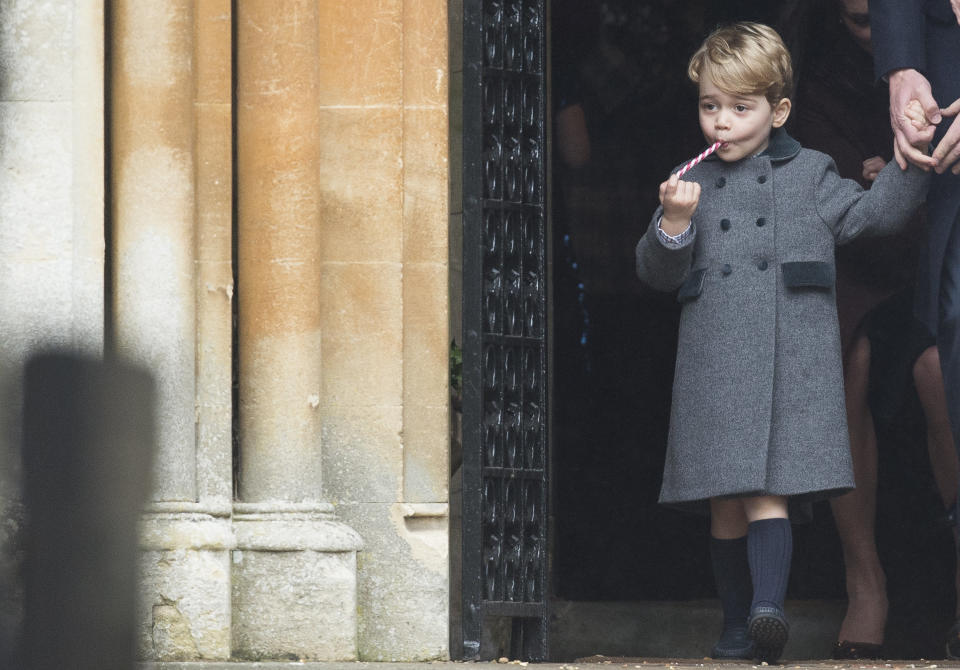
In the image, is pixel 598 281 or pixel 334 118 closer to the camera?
pixel 334 118

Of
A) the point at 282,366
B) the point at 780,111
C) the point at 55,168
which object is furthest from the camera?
the point at 780,111

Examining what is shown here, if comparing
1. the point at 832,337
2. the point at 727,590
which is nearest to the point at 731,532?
the point at 727,590

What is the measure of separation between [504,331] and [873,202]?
1.10m

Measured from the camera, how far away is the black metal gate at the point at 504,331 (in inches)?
175

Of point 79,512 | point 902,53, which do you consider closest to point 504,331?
point 902,53

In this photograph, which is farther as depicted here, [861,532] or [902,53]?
[861,532]

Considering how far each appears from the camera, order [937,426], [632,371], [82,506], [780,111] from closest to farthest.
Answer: [82,506]
[780,111]
[937,426]
[632,371]

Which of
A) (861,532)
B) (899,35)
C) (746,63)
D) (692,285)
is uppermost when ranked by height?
(899,35)

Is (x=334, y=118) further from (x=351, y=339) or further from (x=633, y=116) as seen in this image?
(x=633, y=116)

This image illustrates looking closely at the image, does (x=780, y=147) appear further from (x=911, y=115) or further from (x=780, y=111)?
(x=911, y=115)

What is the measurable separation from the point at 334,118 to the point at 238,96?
283 mm

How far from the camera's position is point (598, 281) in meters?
6.45

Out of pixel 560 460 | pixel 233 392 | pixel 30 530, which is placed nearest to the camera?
pixel 30 530

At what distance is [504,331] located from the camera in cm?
457
